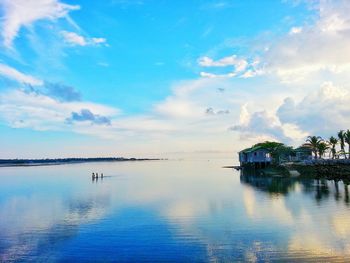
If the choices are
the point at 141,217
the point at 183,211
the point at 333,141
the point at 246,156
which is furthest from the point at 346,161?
the point at 141,217

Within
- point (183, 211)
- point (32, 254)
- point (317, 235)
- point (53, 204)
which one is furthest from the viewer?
point (53, 204)

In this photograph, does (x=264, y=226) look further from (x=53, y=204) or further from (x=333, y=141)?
(x=333, y=141)

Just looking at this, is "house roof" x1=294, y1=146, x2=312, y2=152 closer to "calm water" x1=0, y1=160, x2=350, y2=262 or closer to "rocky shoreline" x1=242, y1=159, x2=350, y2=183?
"rocky shoreline" x1=242, y1=159, x2=350, y2=183

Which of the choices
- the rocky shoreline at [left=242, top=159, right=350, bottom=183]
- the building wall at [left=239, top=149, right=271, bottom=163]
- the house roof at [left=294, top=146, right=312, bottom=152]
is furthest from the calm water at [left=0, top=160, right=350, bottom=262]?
the house roof at [left=294, top=146, right=312, bottom=152]

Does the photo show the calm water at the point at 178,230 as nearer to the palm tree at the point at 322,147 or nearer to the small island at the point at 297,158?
the small island at the point at 297,158

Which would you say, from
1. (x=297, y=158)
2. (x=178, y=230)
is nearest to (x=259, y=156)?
(x=297, y=158)

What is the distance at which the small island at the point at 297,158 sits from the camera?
329 feet

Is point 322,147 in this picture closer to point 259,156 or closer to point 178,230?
point 259,156

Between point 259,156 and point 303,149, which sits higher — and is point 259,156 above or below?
below

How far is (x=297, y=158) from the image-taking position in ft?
444

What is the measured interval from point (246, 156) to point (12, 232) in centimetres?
11720

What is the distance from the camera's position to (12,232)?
32688mm

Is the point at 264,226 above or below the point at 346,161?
below

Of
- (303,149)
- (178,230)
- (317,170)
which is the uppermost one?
(303,149)
